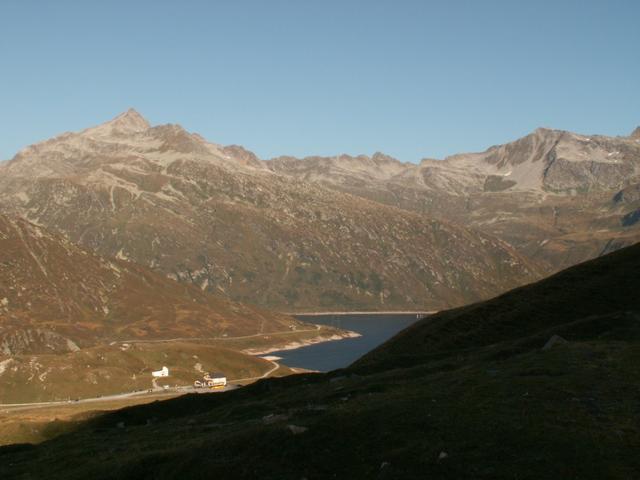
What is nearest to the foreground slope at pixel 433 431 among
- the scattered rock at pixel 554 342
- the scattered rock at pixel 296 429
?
the scattered rock at pixel 296 429

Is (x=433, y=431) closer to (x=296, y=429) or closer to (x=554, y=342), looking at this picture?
(x=296, y=429)

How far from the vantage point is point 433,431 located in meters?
41.1

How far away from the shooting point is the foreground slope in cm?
3625

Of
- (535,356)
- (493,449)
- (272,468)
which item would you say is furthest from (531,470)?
(535,356)

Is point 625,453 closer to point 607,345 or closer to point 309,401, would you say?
point 607,345

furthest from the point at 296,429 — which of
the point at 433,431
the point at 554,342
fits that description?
the point at 554,342

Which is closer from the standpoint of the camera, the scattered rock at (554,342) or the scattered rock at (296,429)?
the scattered rock at (296,429)

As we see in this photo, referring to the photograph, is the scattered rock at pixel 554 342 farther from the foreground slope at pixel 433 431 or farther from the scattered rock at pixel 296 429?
the scattered rock at pixel 296 429

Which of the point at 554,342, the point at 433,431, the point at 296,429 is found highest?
the point at 554,342

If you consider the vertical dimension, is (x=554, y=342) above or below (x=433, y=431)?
above

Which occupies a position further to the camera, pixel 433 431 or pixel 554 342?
pixel 554 342

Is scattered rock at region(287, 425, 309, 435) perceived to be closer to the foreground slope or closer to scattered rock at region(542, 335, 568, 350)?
the foreground slope

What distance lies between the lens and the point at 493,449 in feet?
122

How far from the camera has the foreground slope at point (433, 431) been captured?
36.2m
